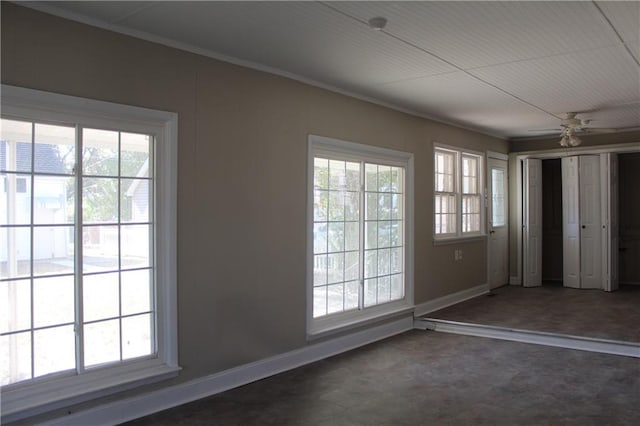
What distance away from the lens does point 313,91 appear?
4.68 meters

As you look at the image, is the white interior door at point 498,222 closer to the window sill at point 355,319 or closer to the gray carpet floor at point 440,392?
the window sill at point 355,319

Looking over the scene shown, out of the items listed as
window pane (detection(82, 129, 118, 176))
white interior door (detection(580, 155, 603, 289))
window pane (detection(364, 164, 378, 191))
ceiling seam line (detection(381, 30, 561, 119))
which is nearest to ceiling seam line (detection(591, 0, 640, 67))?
ceiling seam line (detection(381, 30, 561, 119))

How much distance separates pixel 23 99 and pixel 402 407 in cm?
301

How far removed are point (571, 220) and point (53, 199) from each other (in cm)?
728

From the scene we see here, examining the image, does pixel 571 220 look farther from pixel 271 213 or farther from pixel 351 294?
pixel 271 213

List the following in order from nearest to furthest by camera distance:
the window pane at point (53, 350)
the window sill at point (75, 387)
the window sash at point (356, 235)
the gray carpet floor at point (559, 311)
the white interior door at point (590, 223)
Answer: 1. the window sill at point (75, 387)
2. the window pane at point (53, 350)
3. the window sash at point (356, 235)
4. the gray carpet floor at point (559, 311)
5. the white interior door at point (590, 223)

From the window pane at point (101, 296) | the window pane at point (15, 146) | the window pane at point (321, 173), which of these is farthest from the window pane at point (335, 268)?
the window pane at point (15, 146)

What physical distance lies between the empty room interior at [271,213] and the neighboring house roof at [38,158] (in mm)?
13

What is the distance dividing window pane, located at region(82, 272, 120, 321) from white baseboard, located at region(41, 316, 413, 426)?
0.55 metres

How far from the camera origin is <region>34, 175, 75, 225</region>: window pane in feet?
9.73

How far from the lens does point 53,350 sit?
301cm

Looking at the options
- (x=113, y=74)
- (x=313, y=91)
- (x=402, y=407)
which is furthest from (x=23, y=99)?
(x=402, y=407)

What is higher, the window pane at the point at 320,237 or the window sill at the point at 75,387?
the window pane at the point at 320,237

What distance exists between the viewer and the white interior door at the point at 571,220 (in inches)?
311
